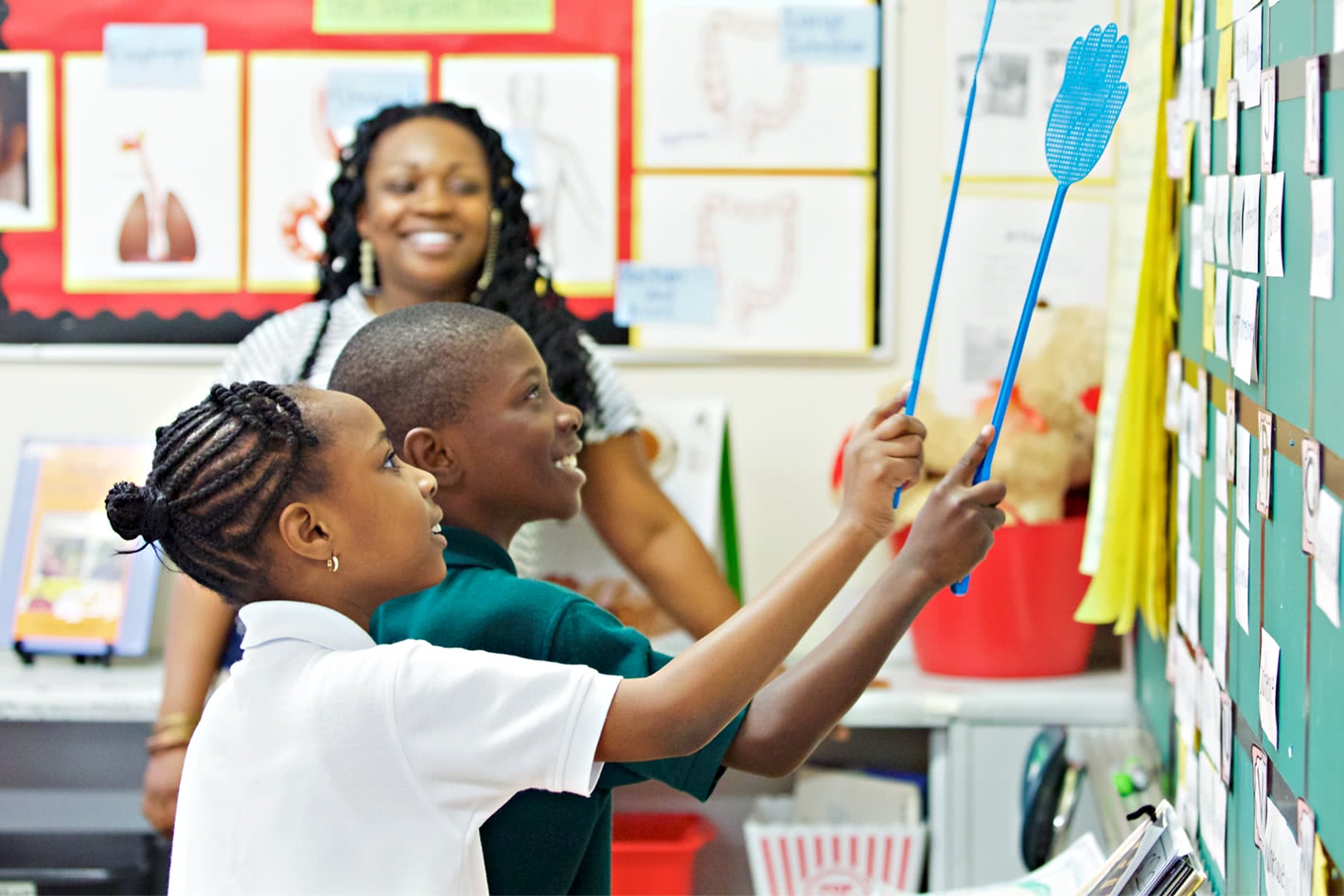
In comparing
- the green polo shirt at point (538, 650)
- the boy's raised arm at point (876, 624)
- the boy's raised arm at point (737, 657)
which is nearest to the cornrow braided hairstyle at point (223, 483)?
the green polo shirt at point (538, 650)

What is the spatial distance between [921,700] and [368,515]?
119 centimetres

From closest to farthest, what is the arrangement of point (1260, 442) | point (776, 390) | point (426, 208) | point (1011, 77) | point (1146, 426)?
point (1260, 442), point (1146, 426), point (426, 208), point (1011, 77), point (776, 390)

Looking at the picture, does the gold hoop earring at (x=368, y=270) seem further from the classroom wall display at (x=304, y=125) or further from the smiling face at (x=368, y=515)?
the smiling face at (x=368, y=515)

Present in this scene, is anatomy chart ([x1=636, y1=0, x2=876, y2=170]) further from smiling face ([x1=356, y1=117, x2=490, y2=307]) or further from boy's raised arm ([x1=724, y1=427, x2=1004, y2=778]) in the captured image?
boy's raised arm ([x1=724, y1=427, x2=1004, y2=778])

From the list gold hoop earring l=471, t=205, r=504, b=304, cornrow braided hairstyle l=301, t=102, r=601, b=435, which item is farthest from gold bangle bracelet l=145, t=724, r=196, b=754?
gold hoop earring l=471, t=205, r=504, b=304

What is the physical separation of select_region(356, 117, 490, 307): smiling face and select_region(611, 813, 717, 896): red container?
0.81 meters

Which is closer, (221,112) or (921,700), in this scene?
(921,700)

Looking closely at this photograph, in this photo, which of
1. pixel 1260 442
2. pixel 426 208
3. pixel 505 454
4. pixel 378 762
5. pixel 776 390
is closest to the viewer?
pixel 378 762

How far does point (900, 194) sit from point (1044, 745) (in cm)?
87

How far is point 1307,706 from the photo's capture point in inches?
38.2

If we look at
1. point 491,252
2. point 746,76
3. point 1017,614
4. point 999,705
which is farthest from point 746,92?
point 999,705

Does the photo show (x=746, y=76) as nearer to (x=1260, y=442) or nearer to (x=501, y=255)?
(x=501, y=255)

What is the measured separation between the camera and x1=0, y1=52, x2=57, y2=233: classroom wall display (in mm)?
2385

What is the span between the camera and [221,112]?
239cm
